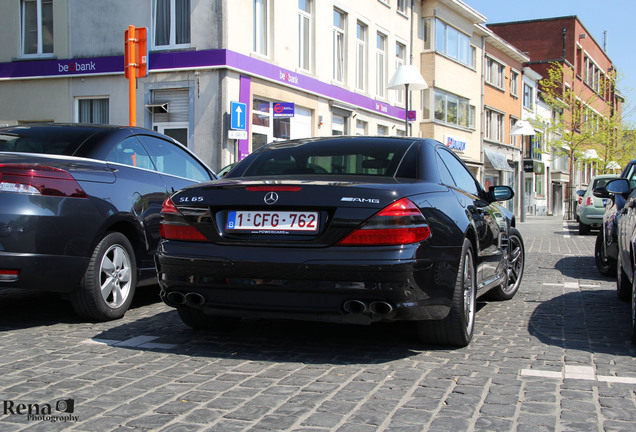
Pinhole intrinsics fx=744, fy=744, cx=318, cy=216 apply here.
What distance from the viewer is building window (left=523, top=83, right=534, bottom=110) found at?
49.5 metres

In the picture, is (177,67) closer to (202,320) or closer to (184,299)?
(202,320)

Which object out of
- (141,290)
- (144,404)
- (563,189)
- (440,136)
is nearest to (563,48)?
(563,189)

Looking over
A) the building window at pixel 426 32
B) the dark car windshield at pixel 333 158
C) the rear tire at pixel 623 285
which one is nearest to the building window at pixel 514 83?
the building window at pixel 426 32

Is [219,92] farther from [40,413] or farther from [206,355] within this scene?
[40,413]

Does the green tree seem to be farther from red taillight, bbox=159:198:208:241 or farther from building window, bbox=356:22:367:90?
red taillight, bbox=159:198:208:241

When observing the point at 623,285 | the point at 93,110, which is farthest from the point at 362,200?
the point at 93,110

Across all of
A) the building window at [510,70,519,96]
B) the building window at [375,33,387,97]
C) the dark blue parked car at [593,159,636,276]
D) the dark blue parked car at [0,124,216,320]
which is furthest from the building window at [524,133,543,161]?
the dark blue parked car at [0,124,216,320]

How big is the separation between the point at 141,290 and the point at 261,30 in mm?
13640

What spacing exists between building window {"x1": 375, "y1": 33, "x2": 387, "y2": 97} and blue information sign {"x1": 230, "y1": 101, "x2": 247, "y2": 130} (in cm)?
1079

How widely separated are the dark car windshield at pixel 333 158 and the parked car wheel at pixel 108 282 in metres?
1.28

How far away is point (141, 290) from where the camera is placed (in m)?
7.78

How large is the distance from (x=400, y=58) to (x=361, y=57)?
436cm

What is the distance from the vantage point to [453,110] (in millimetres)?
35906

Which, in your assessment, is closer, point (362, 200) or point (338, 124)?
point (362, 200)
